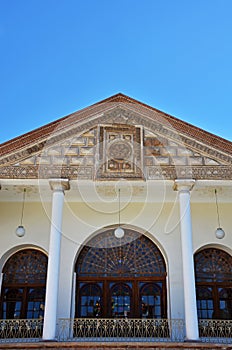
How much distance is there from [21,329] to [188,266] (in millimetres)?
4818

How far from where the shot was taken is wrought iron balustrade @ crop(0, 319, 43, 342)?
10.5 meters

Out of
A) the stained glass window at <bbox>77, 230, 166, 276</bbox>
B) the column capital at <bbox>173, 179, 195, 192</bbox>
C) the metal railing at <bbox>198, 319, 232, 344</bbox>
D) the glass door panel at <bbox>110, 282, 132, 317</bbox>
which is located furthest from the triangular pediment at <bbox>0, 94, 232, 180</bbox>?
the metal railing at <bbox>198, 319, 232, 344</bbox>

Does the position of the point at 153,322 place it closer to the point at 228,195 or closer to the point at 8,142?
the point at 228,195

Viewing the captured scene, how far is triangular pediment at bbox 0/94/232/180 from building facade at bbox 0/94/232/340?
0.03 m

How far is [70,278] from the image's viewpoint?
11.3 meters

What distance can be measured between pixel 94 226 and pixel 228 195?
408 centimetres

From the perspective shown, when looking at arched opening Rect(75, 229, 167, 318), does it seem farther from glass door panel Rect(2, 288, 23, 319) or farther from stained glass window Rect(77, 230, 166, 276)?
glass door panel Rect(2, 288, 23, 319)

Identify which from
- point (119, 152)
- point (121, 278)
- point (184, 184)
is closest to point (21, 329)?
point (121, 278)

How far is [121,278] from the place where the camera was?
11.5 meters

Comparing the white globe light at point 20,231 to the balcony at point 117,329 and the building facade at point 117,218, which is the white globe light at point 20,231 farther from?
the balcony at point 117,329

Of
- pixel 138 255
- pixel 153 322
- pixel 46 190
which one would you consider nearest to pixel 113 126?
pixel 46 190

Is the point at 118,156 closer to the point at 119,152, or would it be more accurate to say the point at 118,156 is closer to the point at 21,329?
the point at 119,152

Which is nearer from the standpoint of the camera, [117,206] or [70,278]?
[70,278]

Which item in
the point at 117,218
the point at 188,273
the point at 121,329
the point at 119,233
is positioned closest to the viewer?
the point at 188,273
